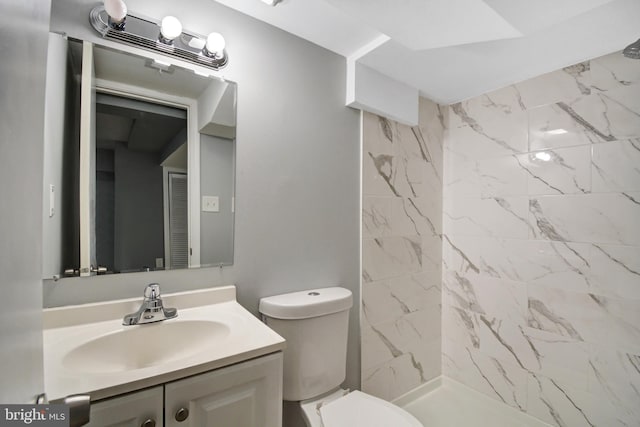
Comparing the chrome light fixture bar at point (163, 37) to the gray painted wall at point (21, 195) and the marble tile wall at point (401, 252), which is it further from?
the marble tile wall at point (401, 252)

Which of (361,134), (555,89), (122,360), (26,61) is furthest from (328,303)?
(555,89)

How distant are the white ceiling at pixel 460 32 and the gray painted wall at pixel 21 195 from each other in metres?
1.04

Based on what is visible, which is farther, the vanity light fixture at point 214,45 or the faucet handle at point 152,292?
the vanity light fixture at point 214,45

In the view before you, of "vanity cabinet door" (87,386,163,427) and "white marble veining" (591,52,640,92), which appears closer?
"vanity cabinet door" (87,386,163,427)

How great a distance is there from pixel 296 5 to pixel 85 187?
44.3 inches

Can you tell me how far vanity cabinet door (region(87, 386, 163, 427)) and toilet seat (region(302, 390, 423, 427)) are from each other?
0.72m

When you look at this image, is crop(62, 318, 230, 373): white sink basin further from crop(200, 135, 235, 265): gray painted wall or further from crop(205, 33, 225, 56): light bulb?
crop(205, 33, 225, 56): light bulb

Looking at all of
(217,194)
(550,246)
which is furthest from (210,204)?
(550,246)

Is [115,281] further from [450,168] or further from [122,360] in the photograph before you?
[450,168]

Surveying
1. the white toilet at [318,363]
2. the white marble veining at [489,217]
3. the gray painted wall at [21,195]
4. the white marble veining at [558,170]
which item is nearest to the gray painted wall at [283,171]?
the white toilet at [318,363]

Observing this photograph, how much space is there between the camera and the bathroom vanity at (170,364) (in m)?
0.68

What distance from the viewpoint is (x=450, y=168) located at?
2.17m

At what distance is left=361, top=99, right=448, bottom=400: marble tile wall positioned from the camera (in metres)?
1.73

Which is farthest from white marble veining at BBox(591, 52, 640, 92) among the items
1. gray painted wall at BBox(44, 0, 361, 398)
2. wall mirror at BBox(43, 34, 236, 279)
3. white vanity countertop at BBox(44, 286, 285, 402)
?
white vanity countertop at BBox(44, 286, 285, 402)
